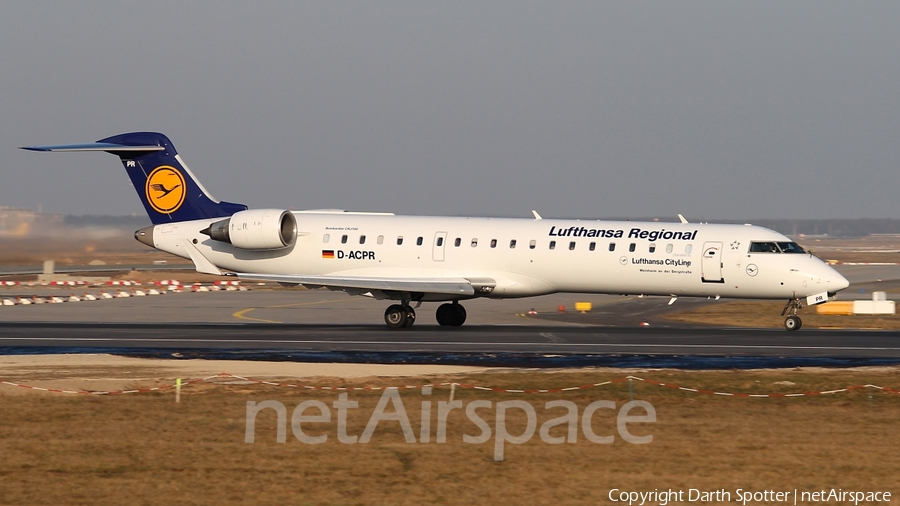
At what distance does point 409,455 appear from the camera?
559 inches

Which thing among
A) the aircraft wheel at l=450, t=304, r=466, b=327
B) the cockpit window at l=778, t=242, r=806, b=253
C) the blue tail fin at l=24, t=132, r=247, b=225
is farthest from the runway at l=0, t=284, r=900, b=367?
the blue tail fin at l=24, t=132, r=247, b=225

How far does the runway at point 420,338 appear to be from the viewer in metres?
24.6

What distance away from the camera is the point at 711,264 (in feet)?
101

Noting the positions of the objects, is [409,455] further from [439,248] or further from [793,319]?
[793,319]

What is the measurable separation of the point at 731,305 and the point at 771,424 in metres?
31.0

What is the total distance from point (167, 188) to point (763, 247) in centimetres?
1994

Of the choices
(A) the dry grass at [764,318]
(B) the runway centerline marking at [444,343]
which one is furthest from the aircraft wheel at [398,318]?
(A) the dry grass at [764,318]

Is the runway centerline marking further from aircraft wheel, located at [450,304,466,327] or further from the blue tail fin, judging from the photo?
the blue tail fin

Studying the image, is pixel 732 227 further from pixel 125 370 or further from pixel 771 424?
pixel 125 370

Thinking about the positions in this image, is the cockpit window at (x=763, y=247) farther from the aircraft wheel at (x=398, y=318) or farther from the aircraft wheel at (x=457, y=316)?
the aircraft wheel at (x=398, y=318)

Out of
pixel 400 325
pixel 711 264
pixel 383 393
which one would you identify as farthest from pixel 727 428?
pixel 400 325

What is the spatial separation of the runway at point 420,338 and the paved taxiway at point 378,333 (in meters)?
0.03

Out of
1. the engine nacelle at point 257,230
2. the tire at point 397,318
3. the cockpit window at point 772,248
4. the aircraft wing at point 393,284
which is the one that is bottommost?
the tire at point 397,318

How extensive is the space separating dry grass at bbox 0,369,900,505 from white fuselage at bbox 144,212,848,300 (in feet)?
40.7
